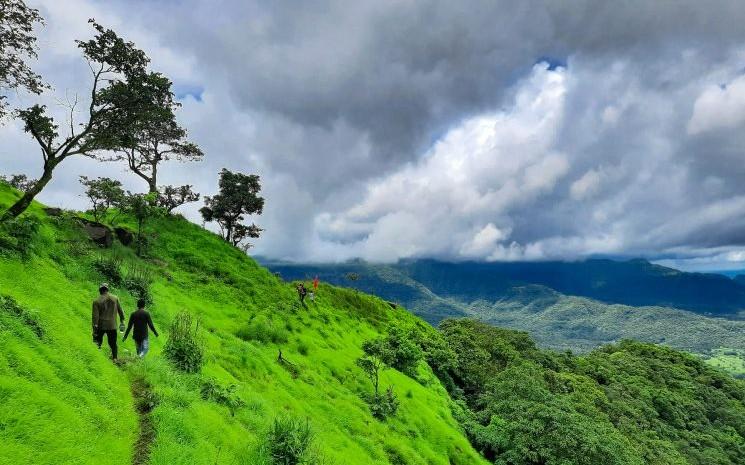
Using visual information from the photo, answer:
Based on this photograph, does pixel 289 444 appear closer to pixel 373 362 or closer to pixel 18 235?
pixel 18 235

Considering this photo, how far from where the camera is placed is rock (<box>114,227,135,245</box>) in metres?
43.8

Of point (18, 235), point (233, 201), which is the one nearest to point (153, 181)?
point (233, 201)

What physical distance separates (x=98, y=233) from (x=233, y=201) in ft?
98.6

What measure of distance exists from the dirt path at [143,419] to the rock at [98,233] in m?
27.9

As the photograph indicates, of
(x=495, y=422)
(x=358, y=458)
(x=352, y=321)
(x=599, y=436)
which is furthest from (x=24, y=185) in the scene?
(x=599, y=436)

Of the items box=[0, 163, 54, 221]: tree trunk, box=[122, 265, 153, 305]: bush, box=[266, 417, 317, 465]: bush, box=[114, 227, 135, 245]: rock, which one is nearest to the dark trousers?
box=[266, 417, 317, 465]: bush

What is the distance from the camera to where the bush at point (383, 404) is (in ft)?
113

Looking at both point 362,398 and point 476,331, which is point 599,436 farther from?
point 476,331

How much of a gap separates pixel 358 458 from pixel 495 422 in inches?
1365

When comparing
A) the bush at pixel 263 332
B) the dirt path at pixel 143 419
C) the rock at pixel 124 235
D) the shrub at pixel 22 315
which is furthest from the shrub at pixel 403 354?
the shrub at pixel 22 315

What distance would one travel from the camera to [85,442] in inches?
444

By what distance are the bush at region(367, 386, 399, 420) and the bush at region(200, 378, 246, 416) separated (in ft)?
57.9

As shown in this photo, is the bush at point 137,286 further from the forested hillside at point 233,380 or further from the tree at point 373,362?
the tree at point 373,362

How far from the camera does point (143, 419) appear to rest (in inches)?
555
